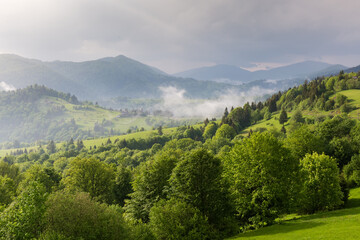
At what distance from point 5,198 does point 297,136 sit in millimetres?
84188

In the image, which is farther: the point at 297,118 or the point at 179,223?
the point at 297,118

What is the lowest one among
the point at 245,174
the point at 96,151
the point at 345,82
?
the point at 96,151

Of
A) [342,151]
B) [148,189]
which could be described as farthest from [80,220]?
[342,151]

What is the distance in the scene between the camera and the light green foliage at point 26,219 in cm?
2402

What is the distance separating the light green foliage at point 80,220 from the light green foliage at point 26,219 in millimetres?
1110

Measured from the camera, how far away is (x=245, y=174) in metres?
37.2

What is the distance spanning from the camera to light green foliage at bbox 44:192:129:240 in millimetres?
26237

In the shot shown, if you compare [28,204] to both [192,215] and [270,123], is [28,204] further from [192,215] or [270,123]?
[270,123]

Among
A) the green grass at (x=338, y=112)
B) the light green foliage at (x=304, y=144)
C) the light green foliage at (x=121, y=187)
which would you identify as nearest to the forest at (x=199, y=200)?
the light green foliage at (x=304, y=144)

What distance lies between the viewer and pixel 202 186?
36094 mm

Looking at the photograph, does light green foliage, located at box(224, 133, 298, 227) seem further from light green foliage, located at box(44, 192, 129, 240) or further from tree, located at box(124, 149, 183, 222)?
light green foliage, located at box(44, 192, 129, 240)

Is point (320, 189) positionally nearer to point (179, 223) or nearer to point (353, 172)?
point (353, 172)

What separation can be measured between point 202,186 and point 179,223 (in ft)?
23.8

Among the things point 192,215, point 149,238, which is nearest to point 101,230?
point 149,238
